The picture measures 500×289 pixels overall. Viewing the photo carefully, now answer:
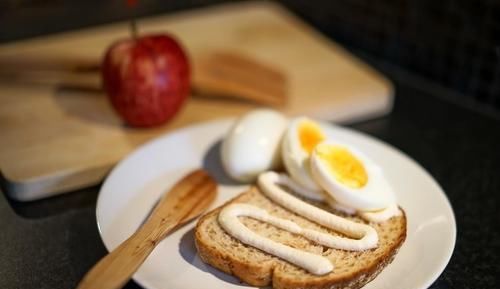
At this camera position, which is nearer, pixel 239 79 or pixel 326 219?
pixel 326 219

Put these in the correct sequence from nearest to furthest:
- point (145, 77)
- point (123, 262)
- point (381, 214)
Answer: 1. point (123, 262)
2. point (381, 214)
3. point (145, 77)

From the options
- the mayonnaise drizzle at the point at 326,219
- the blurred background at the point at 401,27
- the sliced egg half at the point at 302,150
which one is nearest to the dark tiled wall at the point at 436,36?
the blurred background at the point at 401,27

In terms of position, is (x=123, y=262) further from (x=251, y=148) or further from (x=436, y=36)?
(x=436, y=36)

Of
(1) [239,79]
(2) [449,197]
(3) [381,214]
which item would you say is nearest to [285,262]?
(3) [381,214]

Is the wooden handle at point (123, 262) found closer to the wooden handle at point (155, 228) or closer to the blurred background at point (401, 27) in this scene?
the wooden handle at point (155, 228)

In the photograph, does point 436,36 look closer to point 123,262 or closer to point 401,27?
point 401,27

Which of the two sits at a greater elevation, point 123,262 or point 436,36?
point 436,36

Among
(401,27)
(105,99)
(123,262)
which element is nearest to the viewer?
(123,262)
